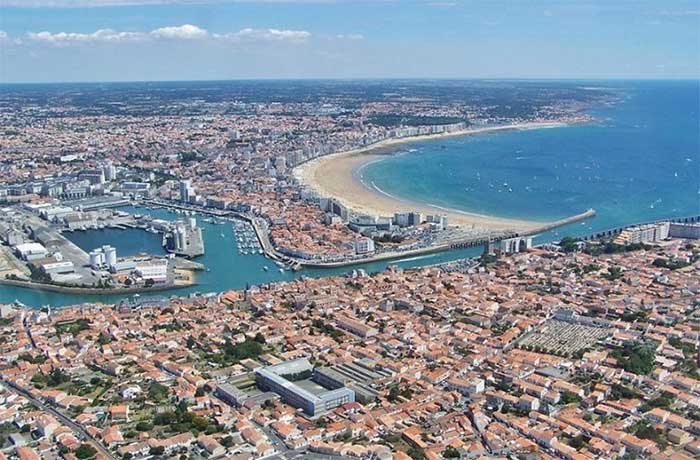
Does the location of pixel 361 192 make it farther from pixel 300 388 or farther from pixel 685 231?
pixel 300 388

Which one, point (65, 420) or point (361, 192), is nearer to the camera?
point (65, 420)

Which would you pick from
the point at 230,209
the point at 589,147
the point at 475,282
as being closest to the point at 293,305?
the point at 475,282

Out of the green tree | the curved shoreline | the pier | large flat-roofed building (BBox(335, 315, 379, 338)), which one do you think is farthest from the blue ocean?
the green tree

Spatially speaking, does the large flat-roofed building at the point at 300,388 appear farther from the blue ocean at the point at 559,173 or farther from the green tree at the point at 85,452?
the blue ocean at the point at 559,173

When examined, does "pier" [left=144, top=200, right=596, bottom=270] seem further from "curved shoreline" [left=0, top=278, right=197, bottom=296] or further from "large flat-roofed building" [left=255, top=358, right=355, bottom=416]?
"large flat-roofed building" [left=255, top=358, right=355, bottom=416]

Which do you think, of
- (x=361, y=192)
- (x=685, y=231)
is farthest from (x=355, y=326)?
(x=361, y=192)

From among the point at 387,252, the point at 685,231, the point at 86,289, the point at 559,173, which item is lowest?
the point at 86,289
